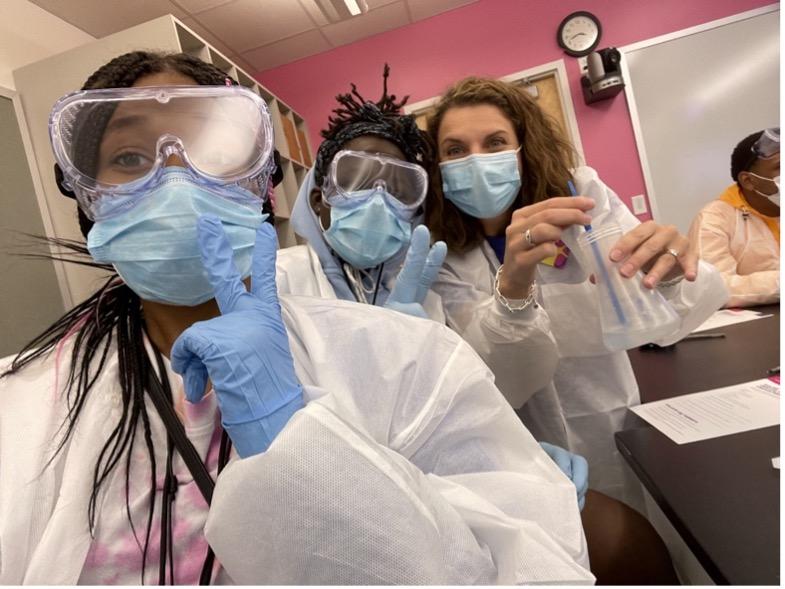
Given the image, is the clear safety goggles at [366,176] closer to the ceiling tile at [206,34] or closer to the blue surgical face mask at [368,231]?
the blue surgical face mask at [368,231]

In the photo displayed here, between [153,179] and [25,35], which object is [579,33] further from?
[153,179]

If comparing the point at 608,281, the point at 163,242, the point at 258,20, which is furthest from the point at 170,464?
the point at 258,20

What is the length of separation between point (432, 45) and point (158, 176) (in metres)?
3.26

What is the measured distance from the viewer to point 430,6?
3.21 m

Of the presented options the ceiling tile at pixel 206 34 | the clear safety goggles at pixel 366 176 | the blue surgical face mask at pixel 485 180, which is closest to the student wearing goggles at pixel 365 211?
the clear safety goggles at pixel 366 176

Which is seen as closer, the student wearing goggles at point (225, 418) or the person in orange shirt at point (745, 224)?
the student wearing goggles at point (225, 418)

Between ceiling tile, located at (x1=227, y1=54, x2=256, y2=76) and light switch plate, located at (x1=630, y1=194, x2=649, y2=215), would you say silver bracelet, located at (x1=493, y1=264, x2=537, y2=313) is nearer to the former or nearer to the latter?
light switch plate, located at (x1=630, y1=194, x2=649, y2=215)

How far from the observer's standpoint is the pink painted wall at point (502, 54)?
309 cm

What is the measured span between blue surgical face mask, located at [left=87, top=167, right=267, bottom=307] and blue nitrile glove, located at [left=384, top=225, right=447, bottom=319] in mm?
447

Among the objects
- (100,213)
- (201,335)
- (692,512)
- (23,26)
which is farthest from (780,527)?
(23,26)

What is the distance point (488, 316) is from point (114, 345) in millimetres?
789

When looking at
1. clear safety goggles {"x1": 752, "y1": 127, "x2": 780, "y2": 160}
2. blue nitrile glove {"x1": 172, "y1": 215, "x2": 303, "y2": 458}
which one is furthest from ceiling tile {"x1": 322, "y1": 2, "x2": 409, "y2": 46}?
blue nitrile glove {"x1": 172, "y1": 215, "x2": 303, "y2": 458}

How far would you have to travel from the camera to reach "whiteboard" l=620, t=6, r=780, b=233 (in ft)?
9.87

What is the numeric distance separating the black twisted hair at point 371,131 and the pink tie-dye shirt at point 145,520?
80 cm
